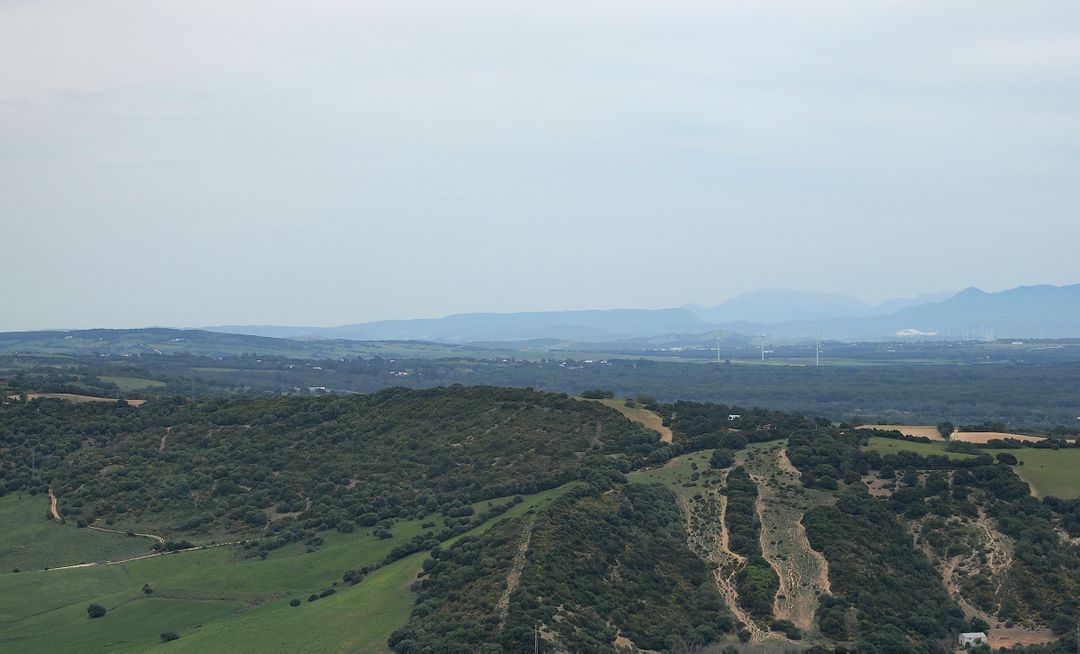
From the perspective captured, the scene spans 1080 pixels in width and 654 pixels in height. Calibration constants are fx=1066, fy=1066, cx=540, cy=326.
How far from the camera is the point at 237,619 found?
7331 centimetres

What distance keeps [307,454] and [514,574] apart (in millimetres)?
54123

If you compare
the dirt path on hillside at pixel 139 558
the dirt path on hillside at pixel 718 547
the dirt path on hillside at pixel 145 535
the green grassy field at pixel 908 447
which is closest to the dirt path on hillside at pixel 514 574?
the dirt path on hillside at pixel 718 547

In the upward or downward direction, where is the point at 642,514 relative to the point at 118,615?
upward

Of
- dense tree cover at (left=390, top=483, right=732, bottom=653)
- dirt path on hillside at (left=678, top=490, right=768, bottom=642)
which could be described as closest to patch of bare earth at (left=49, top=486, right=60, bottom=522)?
dense tree cover at (left=390, top=483, right=732, bottom=653)

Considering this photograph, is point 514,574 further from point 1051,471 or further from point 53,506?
point 53,506

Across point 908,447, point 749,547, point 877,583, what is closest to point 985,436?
point 908,447

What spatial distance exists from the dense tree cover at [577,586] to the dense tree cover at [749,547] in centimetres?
227

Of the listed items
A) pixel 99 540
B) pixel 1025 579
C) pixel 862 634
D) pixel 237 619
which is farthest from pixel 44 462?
pixel 1025 579

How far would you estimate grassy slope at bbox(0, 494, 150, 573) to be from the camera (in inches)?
3644

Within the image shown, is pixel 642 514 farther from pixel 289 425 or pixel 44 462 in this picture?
pixel 44 462

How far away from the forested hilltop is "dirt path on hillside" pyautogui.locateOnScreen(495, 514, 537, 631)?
0.24 meters

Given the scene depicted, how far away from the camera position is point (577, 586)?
225 ft

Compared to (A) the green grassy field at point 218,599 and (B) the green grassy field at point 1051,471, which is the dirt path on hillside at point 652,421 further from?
(B) the green grassy field at point 1051,471

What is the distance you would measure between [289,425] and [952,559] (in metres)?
76.4
